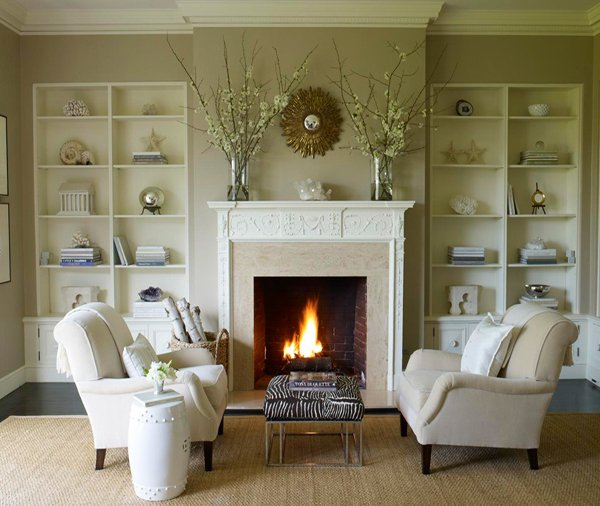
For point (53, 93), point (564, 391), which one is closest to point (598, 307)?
point (564, 391)

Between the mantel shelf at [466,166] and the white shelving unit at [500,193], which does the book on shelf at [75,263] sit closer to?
the white shelving unit at [500,193]

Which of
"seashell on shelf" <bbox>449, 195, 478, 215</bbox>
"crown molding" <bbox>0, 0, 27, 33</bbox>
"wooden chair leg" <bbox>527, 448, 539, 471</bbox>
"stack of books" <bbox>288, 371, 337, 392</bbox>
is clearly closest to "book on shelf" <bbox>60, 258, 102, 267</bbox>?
"crown molding" <bbox>0, 0, 27, 33</bbox>

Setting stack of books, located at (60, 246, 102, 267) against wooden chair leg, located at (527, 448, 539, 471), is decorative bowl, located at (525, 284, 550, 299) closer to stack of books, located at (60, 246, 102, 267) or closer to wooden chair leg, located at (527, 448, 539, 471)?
wooden chair leg, located at (527, 448, 539, 471)

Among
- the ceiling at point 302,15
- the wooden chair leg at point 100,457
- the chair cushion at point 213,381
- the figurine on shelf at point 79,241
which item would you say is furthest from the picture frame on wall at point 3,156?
the wooden chair leg at point 100,457

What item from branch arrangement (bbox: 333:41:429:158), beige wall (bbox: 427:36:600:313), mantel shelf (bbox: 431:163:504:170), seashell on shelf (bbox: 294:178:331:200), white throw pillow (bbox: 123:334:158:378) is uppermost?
beige wall (bbox: 427:36:600:313)

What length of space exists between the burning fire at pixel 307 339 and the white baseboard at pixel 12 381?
2226 mm

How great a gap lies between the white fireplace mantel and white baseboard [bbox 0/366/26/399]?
5.98ft

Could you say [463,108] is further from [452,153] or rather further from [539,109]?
[539,109]

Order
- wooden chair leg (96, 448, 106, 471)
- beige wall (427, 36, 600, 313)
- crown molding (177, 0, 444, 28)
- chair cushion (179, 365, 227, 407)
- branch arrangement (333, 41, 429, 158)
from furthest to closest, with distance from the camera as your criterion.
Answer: beige wall (427, 36, 600, 313) → branch arrangement (333, 41, 429, 158) → crown molding (177, 0, 444, 28) → chair cushion (179, 365, 227, 407) → wooden chair leg (96, 448, 106, 471)

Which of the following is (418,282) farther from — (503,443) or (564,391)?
(503,443)

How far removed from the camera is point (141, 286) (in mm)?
5801

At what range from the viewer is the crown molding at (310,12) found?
4.97m

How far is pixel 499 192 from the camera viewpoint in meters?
5.67

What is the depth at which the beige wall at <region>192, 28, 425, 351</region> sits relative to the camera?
510 cm
